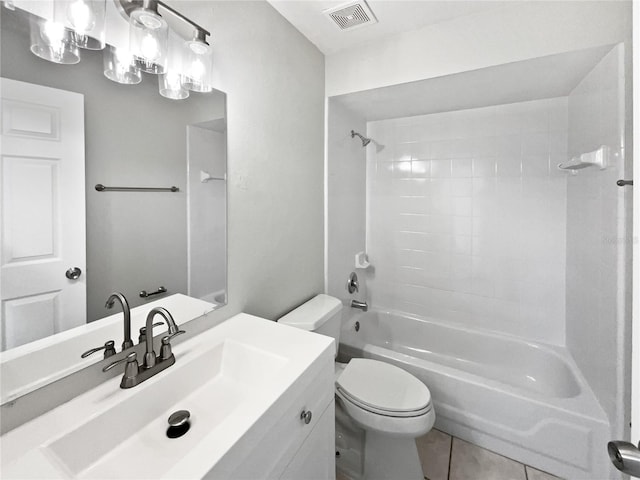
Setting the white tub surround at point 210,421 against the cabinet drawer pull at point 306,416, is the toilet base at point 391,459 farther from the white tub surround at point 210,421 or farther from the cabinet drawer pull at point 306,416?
the cabinet drawer pull at point 306,416

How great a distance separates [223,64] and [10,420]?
132 cm

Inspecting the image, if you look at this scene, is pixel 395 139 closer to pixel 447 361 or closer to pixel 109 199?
pixel 447 361

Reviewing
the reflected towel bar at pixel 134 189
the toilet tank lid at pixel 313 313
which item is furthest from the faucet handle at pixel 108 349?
the toilet tank lid at pixel 313 313

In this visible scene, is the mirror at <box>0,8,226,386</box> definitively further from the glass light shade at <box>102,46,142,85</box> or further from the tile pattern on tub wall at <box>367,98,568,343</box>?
the tile pattern on tub wall at <box>367,98,568,343</box>

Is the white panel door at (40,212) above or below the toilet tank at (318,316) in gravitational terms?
above

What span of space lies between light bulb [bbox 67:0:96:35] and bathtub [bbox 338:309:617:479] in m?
1.94

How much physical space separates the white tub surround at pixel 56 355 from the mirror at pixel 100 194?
0.07ft

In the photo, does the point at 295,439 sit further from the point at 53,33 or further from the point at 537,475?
the point at 537,475

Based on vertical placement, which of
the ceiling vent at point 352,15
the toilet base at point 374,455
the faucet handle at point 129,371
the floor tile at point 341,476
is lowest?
the floor tile at point 341,476

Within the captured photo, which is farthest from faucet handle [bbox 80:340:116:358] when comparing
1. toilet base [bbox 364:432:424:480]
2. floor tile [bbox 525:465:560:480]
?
floor tile [bbox 525:465:560:480]

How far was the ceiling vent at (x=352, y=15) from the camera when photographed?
1433mm

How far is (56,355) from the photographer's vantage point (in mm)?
765

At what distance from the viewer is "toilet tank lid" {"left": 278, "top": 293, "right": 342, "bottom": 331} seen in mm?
1471

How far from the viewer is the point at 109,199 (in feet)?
2.86
